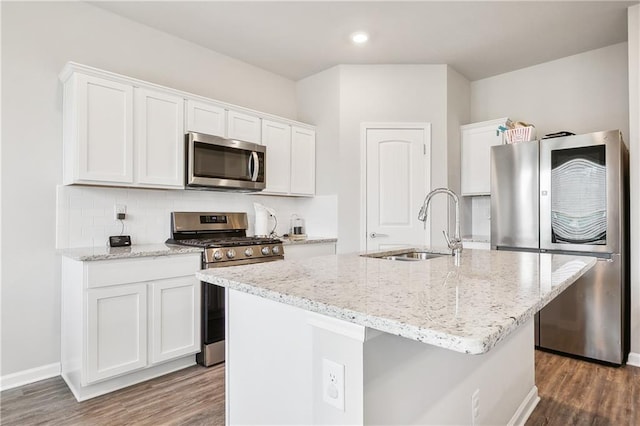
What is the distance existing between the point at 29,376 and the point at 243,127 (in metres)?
2.42

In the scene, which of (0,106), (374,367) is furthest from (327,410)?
(0,106)

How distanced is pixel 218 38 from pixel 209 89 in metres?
0.46

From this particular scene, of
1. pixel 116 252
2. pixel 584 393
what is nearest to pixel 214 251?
pixel 116 252

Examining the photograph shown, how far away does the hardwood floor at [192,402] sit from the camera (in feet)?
6.76

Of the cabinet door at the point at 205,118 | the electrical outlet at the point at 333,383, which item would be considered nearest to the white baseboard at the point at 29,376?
the cabinet door at the point at 205,118

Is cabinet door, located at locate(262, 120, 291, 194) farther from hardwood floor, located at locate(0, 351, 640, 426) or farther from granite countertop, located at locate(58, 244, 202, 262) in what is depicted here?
hardwood floor, located at locate(0, 351, 640, 426)

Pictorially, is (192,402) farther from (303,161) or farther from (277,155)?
(303,161)

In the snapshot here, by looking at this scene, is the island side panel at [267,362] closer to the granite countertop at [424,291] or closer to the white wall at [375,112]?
the granite countertop at [424,291]

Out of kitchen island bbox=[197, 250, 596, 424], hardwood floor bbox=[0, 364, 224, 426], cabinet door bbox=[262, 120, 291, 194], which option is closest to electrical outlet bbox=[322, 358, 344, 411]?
kitchen island bbox=[197, 250, 596, 424]

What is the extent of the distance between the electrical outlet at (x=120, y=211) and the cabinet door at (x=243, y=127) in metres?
1.04

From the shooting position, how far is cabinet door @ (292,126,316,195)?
3912 mm

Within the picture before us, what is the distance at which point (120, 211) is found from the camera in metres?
2.90

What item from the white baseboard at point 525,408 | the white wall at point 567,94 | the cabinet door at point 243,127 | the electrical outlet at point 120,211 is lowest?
the white baseboard at point 525,408

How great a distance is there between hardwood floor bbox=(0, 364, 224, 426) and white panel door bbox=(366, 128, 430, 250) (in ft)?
6.98
